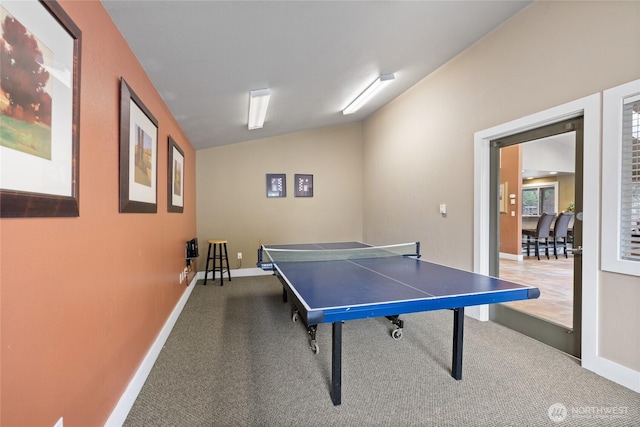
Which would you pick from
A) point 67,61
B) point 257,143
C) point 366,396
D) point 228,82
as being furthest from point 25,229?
point 257,143

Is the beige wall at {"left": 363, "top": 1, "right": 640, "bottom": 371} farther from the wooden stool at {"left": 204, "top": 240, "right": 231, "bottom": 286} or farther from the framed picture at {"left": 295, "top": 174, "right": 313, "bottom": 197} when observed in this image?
the wooden stool at {"left": 204, "top": 240, "right": 231, "bottom": 286}

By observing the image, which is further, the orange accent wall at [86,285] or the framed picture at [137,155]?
the framed picture at [137,155]

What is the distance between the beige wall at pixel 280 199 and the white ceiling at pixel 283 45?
1.43 metres

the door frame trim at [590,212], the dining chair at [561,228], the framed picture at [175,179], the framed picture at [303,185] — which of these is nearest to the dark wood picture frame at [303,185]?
the framed picture at [303,185]

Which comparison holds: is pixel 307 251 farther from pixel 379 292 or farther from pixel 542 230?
pixel 542 230

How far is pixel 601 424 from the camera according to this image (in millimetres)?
1630

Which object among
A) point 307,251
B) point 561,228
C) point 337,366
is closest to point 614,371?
point 337,366

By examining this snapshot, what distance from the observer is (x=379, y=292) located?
172 cm

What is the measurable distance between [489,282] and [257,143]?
467 cm

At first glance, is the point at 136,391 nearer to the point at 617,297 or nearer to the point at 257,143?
the point at 617,297

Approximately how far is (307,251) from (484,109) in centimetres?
254

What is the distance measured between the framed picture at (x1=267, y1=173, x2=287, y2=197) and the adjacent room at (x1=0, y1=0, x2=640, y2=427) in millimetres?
1638

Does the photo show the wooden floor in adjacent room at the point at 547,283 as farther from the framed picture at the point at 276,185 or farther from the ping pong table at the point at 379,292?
the framed picture at the point at 276,185

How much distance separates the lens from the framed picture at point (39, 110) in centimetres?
85
